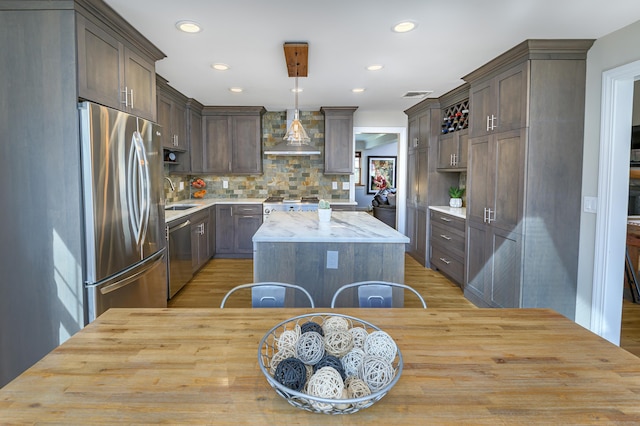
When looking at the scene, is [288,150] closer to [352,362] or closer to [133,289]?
[133,289]

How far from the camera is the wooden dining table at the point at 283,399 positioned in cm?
80

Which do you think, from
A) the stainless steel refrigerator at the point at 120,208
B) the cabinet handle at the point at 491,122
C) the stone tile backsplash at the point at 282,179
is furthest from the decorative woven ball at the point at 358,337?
the stone tile backsplash at the point at 282,179

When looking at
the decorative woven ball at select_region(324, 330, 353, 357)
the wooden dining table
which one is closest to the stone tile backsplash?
the wooden dining table

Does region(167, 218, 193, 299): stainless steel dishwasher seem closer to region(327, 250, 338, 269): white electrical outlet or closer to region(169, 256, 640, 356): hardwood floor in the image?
region(169, 256, 640, 356): hardwood floor

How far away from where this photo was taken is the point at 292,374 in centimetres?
79

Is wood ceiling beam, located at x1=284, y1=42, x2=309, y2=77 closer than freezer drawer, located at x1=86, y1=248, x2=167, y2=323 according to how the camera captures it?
No

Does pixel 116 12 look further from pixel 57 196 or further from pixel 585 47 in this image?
pixel 585 47

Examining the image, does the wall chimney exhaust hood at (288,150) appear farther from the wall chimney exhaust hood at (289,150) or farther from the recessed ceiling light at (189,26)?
the recessed ceiling light at (189,26)

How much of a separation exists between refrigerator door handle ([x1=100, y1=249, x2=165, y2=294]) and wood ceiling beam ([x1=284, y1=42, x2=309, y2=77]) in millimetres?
2034

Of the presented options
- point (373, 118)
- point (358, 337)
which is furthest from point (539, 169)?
point (373, 118)

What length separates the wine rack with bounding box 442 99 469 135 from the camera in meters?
4.31

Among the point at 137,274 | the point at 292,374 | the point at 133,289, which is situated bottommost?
the point at 133,289

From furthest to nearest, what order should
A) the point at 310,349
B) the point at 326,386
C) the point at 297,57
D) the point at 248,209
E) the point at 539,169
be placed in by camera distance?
the point at 248,209 → the point at 297,57 → the point at 539,169 → the point at 310,349 → the point at 326,386

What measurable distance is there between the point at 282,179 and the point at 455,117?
2.94 meters
